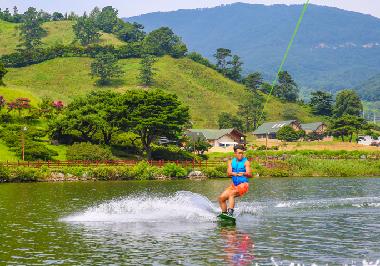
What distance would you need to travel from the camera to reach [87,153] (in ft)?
247

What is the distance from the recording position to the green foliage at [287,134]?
134750 millimetres

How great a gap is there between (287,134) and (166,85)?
58.7 m

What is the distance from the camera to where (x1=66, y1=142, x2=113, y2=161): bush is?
75000 millimetres

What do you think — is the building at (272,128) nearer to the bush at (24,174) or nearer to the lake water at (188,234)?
the bush at (24,174)

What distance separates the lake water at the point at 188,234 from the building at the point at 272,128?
11460cm

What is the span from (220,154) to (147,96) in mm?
23831

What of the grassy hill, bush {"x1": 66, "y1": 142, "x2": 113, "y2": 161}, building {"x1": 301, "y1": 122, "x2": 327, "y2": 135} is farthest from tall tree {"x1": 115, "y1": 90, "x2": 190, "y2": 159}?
the grassy hill

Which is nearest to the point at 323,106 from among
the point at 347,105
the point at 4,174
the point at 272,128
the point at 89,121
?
the point at 347,105

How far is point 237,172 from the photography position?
936 inches

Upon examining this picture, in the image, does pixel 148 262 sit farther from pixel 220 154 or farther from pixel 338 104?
pixel 338 104

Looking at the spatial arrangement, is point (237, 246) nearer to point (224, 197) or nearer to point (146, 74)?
point (224, 197)

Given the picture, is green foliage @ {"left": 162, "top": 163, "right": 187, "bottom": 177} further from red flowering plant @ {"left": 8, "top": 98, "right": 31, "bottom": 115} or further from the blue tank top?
the blue tank top

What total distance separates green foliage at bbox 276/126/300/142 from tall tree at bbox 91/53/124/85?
61770 millimetres

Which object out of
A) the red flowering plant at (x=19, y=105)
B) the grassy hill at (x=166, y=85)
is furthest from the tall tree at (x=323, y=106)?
the red flowering plant at (x=19, y=105)
